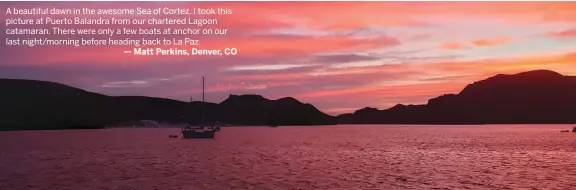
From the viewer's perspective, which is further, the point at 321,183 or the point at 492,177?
the point at 492,177

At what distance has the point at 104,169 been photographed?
77.6m

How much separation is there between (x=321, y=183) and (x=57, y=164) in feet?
153

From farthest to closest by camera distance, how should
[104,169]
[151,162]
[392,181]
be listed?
[151,162], [104,169], [392,181]

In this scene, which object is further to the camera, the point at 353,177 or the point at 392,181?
the point at 353,177

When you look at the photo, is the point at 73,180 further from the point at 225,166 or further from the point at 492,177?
the point at 492,177

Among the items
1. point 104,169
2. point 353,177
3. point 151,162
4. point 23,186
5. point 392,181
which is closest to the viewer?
point 23,186

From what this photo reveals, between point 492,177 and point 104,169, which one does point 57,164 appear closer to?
point 104,169

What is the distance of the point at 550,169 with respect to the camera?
78500mm

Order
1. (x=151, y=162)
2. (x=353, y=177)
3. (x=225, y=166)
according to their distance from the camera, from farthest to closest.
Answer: (x=151, y=162)
(x=225, y=166)
(x=353, y=177)

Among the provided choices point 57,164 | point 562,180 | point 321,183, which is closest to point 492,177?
point 562,180

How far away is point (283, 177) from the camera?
66.8 meters

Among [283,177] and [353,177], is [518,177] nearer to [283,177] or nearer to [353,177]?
[353,177]

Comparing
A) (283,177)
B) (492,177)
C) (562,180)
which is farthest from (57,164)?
(562,180)

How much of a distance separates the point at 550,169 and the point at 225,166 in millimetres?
44058
